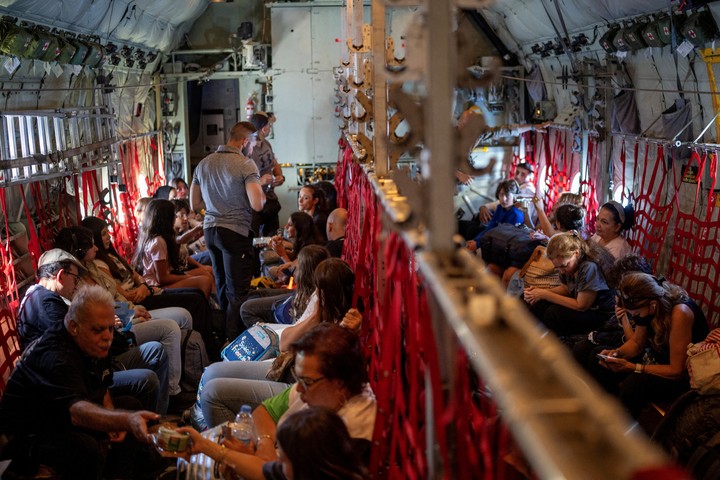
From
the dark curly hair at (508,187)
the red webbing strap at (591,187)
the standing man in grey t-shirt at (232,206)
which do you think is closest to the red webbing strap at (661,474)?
the standing man in grey t-shirt at (232,206)

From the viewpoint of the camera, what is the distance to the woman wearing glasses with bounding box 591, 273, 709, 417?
14.3 ft

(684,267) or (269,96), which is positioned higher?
(269,96)

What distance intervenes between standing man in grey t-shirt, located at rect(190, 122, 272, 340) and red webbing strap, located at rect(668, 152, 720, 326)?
3.29 meters

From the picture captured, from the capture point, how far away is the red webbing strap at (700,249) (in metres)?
5.82

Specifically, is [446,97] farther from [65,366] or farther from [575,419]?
[65,366]

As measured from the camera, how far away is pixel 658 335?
176 inches

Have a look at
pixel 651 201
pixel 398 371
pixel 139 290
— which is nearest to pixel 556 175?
pixel 651 201

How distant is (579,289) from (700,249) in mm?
1104

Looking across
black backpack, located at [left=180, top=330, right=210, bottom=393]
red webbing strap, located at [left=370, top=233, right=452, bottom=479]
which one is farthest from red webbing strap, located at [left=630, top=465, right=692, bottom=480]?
black backpack, located at [left=180, top=330, right=210, bottom=393]

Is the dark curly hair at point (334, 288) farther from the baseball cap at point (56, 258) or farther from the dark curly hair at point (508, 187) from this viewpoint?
the dark curly hair at point (508, 187)

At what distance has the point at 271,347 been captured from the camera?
4645 mm

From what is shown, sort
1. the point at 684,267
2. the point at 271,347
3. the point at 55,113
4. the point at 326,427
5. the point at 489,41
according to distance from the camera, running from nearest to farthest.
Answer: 1. the point at 326,427
2. the point at 271,347
3. the point at 684,267
4. the point at 55,113
5. the point at 489,41

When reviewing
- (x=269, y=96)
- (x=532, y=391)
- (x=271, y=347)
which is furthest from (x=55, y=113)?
(x=532, y=391)

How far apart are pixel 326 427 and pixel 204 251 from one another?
20.0ft
